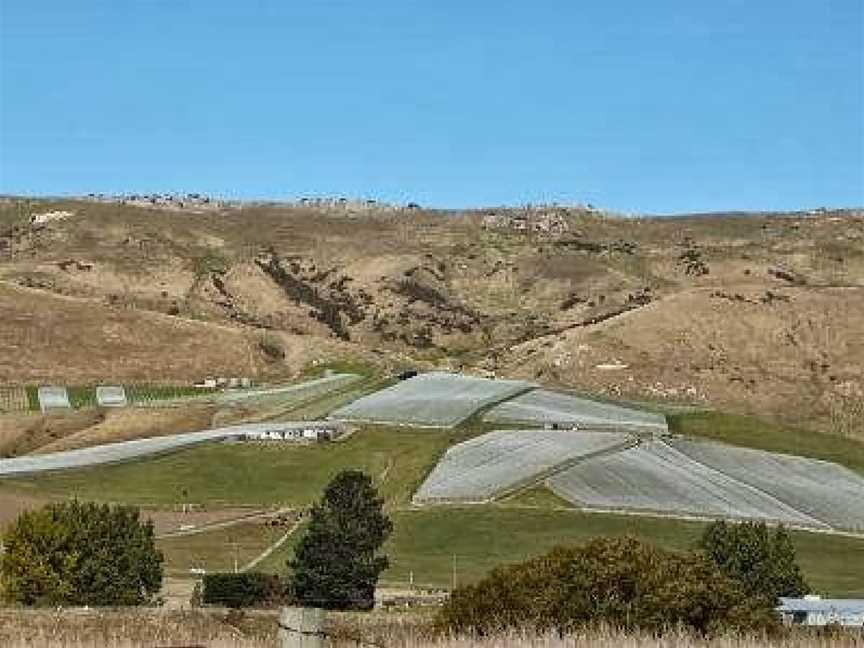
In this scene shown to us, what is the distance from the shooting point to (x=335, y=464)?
127188mm

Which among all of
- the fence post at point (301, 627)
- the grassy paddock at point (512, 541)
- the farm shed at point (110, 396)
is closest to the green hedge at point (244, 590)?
the grassy paddock at point (512, 541)

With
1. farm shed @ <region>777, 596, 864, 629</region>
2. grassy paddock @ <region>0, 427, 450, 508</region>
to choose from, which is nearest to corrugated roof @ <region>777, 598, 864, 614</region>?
farm shed @ <region>777, 596, 864, 629</region>

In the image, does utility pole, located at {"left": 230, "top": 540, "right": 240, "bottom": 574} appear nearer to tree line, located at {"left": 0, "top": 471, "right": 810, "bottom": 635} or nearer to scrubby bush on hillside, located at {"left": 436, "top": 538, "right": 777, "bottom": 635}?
tree line, located at {"left": 0, "top": 471, "right": 810, "bottom": 635}

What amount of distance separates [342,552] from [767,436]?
2822 inches

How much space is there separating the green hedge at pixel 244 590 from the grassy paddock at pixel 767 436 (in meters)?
69.6

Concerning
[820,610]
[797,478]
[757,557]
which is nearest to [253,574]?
[757,557]

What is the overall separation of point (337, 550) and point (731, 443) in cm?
6584

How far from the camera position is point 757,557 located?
7956 cm

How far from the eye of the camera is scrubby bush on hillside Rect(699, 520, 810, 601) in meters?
78.3

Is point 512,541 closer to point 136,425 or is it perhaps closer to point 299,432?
point 299,432

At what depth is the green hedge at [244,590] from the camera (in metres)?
73.3

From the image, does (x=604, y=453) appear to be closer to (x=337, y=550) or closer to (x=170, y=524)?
(x=170, y=524)

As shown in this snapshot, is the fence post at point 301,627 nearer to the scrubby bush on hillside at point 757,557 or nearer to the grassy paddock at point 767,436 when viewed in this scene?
the scrubby bush on hillside at point 757,557

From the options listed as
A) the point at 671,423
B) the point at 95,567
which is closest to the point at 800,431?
the point at 671,423
